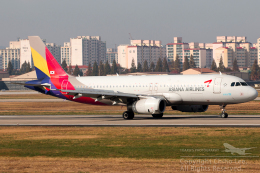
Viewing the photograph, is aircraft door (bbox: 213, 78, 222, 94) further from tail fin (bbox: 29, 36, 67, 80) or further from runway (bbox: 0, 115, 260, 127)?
tail fin (bbox: 29, 36, 67, 80)

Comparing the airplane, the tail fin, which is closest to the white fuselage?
the tail fin

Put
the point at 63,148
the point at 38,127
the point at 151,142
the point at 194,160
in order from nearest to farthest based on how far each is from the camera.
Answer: the point at 194,160 < the point at 63,148 < the point at 151,142 < the point at 38,127

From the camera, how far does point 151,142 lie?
26.3m

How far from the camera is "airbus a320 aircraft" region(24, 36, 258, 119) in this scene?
141 feet

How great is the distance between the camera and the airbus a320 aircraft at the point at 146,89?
141 ft

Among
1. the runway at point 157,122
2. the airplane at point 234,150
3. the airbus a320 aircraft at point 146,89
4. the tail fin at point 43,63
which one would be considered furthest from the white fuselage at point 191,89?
the airplane at point 234,150

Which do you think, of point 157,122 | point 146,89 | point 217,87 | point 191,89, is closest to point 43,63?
point 146,89

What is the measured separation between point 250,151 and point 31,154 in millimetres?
11855

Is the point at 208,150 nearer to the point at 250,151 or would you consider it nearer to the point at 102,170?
the point at 250,151

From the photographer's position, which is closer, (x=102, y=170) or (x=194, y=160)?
(x=102, y=170)

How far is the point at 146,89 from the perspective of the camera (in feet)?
152

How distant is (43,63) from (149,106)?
1664cm

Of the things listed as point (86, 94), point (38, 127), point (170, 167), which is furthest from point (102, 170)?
point (86, 94)

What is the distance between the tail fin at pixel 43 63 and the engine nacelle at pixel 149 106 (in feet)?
41.3
